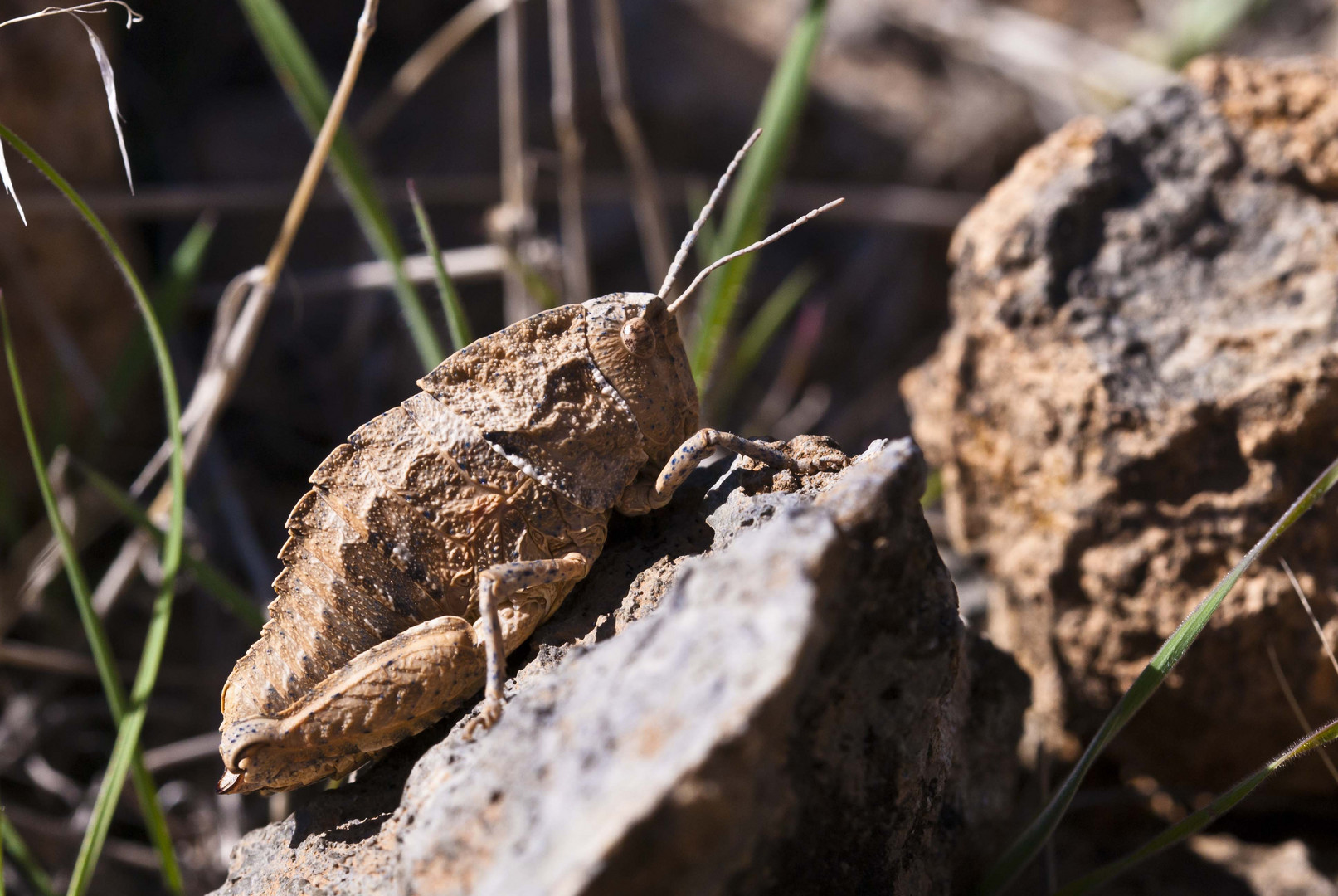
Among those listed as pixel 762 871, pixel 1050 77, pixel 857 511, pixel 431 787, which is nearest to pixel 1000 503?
pixel 857 511

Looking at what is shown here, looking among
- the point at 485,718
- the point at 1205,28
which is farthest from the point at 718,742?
the point at 1205,28

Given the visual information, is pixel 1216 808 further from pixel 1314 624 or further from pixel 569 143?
pixel 569 143

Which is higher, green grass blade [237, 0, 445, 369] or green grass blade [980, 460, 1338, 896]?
green grass blade [237, 0, 445, 369]

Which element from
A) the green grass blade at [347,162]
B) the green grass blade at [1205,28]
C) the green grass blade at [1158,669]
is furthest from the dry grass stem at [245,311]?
the green grass blade at [1205,28]

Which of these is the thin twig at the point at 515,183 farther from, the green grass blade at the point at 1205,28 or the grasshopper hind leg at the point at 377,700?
the green grass blade at the point at 1205,28

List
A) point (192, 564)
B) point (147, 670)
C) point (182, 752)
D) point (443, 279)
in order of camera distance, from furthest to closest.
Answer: point (182, 752), point (192, 564), point (443, 279), point (147, 670)

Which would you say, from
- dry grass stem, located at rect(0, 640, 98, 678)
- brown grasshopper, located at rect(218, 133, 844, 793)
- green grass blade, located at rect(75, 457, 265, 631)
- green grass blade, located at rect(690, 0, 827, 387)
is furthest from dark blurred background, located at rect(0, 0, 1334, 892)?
brown grasshopper, located at rect(218, 133, 844, 793)

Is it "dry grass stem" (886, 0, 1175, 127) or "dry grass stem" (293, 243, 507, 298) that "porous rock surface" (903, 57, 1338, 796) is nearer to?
"dry grass stem" (293, 243, 507, 298)
